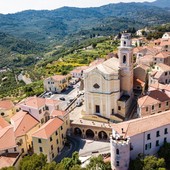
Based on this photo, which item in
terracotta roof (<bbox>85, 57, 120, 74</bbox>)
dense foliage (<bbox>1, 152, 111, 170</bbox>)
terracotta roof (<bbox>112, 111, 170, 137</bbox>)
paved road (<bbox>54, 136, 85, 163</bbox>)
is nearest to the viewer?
dense foliage (<bbox>1, 152, 111, 170</bbox>)

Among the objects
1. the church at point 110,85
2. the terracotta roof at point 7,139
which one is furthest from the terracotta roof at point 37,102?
the terracotta roof at point 7,139

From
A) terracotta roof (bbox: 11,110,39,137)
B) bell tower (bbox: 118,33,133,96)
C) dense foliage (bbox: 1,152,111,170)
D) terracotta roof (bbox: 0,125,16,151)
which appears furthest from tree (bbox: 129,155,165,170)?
terracotta roof (bbox: 11,110,39,137)

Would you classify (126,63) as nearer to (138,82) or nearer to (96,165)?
(138,82)

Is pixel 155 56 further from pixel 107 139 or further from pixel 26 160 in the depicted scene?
pixel 26 160

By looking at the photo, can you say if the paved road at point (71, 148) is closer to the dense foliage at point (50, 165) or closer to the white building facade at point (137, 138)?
the dense foliage at point (50, 165)

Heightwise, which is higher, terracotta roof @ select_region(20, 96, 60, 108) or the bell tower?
the bell tower

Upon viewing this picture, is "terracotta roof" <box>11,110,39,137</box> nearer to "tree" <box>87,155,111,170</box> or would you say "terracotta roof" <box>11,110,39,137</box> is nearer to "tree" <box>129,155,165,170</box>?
"tree" <box>87,155,111,170</box>

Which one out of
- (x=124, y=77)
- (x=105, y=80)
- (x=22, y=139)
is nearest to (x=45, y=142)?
(x=22, y=139)
